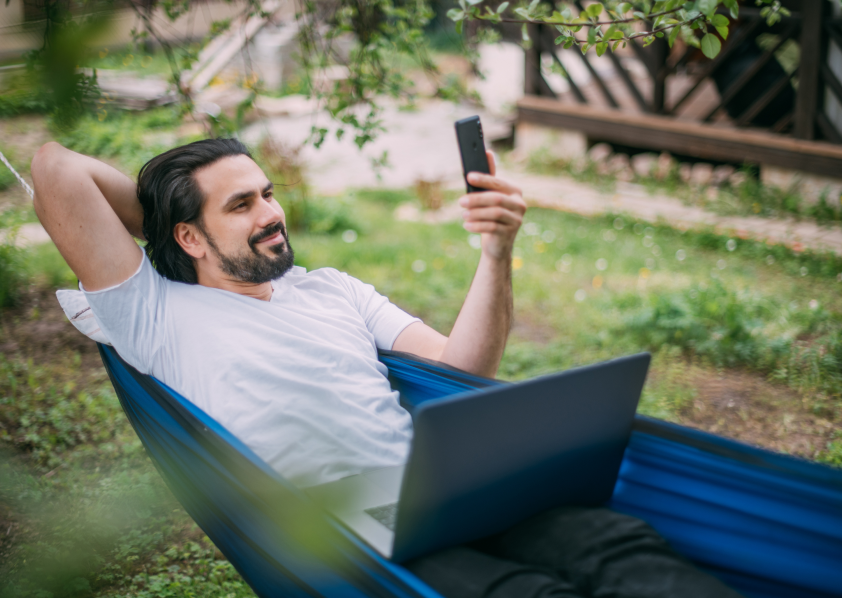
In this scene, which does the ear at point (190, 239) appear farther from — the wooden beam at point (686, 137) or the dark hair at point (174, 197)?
the wooden beam at point (686, 137)

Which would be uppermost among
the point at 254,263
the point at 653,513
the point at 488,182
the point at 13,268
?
the point at 488,182

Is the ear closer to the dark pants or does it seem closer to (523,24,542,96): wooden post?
the dark pants

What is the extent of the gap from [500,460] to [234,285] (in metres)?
0.86

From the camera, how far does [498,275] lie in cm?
161

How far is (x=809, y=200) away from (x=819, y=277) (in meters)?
1.31

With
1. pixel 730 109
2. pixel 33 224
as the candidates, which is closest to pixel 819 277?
pixel 730 109

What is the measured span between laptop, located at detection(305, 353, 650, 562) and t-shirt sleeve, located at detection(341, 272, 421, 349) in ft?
1.62

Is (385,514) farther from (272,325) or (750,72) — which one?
(750,72)

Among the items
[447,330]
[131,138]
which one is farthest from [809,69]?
[131,138]

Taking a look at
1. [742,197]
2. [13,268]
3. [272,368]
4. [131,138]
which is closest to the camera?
[272,368]

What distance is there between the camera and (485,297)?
64.9 inches

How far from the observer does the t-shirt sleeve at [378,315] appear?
1.90m

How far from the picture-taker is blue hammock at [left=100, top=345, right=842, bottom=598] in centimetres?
125

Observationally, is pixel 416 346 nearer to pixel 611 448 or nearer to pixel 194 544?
pixel 611 448
